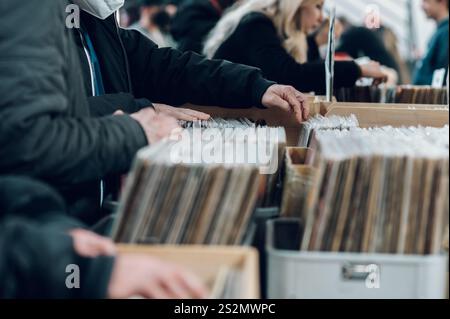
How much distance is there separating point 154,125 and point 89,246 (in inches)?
17.8

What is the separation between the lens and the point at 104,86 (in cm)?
237

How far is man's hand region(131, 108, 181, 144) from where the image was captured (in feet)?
5.52

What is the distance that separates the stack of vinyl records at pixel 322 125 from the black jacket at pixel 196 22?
226 centimetres

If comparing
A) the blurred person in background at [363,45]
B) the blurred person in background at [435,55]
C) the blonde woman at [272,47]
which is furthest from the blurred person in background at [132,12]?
the blonde woman at [272,47]

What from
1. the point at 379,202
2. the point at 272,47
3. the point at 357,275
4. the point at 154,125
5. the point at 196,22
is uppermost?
the point at 196,22

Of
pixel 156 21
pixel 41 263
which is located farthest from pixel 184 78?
pixel 156 21

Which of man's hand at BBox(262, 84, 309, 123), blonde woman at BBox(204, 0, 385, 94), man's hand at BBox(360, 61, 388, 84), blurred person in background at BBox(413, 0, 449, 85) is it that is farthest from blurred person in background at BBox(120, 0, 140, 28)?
man's hand at BBox(262, 84, 309, 123)

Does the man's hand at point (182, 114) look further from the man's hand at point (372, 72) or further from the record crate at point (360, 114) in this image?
the man's hand at point (372, 72)

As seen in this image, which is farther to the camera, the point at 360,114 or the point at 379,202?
the point at 360,114

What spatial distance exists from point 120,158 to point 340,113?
1243 millimetres

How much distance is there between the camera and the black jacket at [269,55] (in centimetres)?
387

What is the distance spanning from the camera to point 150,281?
1.33 m

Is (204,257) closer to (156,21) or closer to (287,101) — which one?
(287,101)
